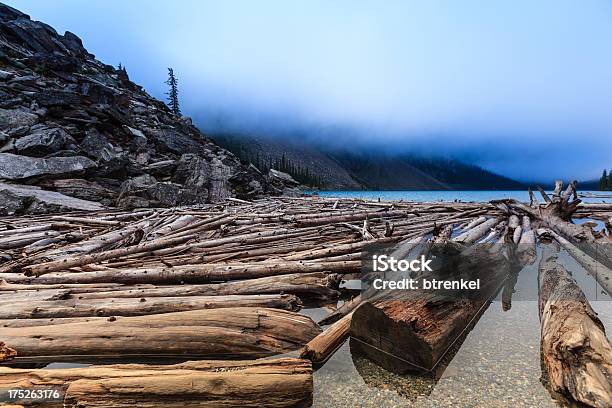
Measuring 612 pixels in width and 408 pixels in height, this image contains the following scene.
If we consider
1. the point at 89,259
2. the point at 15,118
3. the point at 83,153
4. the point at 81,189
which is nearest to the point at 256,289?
the point at 89,259

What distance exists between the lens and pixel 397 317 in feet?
12.1

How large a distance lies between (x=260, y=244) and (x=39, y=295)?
17.2 ft

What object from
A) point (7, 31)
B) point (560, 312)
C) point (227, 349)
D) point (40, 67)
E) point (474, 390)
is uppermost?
point (7, 31)

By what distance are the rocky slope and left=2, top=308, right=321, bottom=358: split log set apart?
15.3 metres

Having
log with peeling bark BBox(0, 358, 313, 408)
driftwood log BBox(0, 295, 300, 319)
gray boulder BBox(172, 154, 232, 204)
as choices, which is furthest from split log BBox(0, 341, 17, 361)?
gray boulder BBox(172, 154, 232, 204)

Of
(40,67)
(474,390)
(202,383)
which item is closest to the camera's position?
(202,383)

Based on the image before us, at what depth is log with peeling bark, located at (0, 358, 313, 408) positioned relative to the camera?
2.78m

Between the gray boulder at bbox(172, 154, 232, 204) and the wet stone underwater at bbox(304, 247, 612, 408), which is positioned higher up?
the gray boulder at bbox(172, 154, 232, 204)

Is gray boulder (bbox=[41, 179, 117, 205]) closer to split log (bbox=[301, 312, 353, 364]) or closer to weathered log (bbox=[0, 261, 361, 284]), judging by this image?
weathered log (bbox=[0, 261, 361, 284])

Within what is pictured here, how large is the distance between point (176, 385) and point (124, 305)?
253 cm

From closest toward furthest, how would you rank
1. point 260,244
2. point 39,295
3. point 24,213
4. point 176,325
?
point 176,325 → point 39,295 → point 260,244 → point 24,213

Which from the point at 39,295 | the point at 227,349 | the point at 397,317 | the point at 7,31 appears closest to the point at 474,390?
the point at 397,317

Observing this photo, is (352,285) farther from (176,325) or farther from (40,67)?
(40,67)

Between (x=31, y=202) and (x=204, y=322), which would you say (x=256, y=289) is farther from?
(x=31, y=202)
